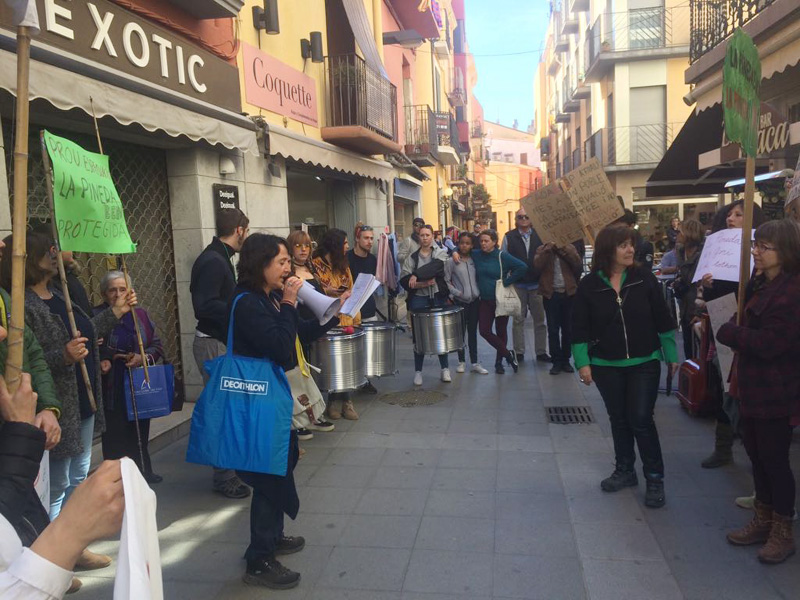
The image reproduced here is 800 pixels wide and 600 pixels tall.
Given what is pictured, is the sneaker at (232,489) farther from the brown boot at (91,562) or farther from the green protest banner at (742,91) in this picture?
the green protest banner at (742,91)

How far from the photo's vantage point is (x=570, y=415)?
6.52 meters

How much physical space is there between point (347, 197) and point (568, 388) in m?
6.63

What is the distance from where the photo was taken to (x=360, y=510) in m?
4.38

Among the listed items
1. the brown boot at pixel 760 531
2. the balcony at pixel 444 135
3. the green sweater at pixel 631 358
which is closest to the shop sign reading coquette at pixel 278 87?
the green sweater at pixel 631 358

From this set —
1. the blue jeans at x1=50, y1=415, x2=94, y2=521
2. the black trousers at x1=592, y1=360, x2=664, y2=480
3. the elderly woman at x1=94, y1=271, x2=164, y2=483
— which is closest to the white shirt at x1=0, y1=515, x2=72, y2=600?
the blue jeans at x1=50, y1=415, x2=94, y2=521

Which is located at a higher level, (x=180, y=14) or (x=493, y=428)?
(x=180, y=14)

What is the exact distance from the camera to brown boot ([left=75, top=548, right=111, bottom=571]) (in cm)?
361

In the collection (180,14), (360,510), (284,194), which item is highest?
(180,14)

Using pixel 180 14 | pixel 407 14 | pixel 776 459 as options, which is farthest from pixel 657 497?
pixel 407 14

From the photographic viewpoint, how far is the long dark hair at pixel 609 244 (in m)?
4.40

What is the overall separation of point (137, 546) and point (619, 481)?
12.6 feet

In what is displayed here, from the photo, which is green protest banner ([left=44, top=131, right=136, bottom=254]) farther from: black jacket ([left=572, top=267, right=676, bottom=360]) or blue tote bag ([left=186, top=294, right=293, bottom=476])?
black jacket ([left=572, top=267, right=676, bottom=360])

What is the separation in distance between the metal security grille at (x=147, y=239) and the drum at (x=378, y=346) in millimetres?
1884

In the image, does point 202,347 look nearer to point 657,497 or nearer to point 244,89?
point 657,497
